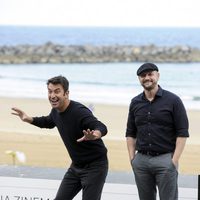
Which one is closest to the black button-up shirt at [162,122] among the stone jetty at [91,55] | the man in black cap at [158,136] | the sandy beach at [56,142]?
the man in black cap at [158,136]

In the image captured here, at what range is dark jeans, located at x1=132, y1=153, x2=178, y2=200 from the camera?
4.84m

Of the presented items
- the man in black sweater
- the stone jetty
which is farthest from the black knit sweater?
the stone jetty

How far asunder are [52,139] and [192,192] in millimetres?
7768

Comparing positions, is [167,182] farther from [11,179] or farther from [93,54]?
[93,54]

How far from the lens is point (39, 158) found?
10.7 metres

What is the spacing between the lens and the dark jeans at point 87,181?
4859 mm

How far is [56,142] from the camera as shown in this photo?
12414 mm

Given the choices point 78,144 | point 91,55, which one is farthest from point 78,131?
point 91,55

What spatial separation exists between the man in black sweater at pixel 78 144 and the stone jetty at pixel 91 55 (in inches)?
1748

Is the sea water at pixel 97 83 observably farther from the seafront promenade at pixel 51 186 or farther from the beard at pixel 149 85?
the beard at pixel 149 85

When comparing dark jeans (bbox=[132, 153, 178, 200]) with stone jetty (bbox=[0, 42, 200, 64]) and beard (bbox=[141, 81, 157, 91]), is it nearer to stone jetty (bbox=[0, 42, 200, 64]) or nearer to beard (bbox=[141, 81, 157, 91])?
beard (bbox=[141, 81, 157, 91])

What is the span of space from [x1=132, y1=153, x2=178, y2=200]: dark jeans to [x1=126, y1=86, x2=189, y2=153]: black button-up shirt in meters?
0.08

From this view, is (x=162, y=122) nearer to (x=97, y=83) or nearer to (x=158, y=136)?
(x=158, y=136)

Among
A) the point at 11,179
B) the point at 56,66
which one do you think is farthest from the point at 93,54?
the point at 11,179
